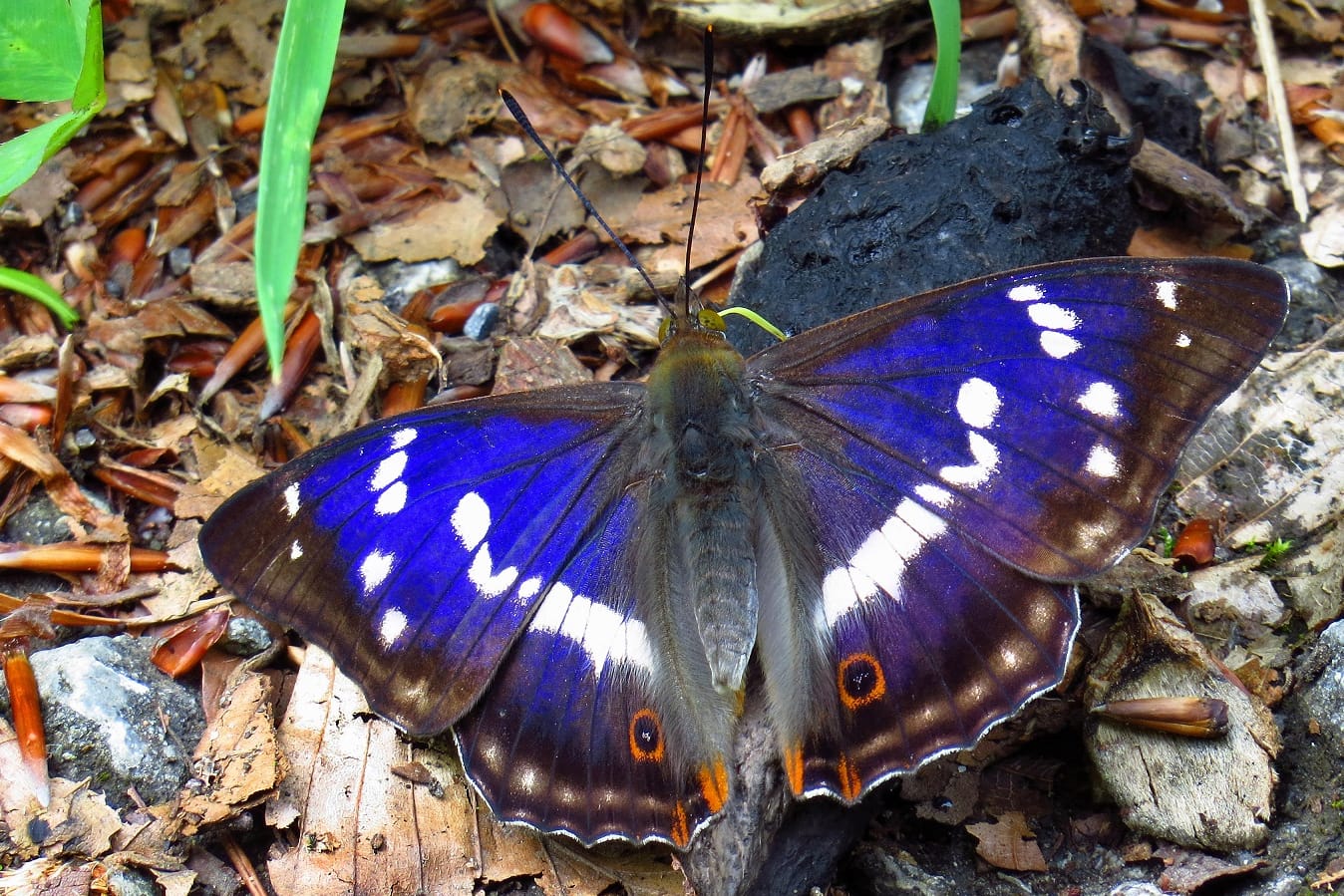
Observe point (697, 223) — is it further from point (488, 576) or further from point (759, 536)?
point (488, 576)

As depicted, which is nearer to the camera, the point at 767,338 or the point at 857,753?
the point at 857,753

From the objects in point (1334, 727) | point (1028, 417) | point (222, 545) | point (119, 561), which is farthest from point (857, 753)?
point (119, 561)

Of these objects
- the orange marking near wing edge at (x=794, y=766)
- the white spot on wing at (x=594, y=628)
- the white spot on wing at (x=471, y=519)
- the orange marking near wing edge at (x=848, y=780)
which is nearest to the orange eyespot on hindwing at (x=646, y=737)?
the white spot on wing at (x=594, y=628)

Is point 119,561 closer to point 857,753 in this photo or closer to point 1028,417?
point 857,753

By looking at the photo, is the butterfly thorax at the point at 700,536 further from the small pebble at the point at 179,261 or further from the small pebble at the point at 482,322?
the small pebble at the point at 179,261

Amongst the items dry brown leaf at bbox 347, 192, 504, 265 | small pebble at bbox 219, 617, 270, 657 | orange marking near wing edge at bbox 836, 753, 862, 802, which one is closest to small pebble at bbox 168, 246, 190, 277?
dry brown leaf at bbox 347, 192, 504, 265

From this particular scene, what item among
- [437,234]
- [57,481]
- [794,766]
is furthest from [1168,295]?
[57,481]
